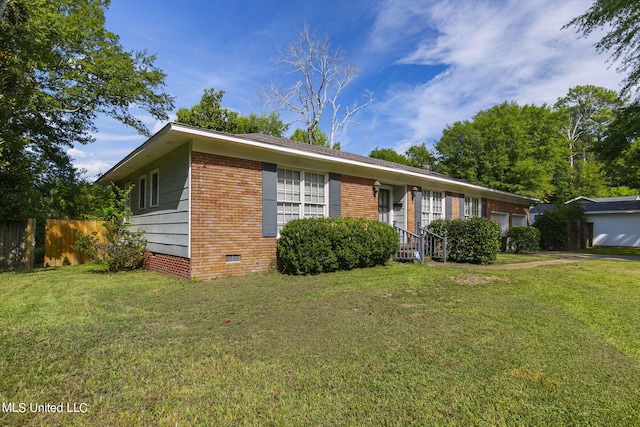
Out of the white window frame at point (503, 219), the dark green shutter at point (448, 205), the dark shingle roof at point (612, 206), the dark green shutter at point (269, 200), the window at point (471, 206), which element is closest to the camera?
the dark green shutter at point (269, 200)

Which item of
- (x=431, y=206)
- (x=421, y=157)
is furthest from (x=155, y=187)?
(x=421, y=157)

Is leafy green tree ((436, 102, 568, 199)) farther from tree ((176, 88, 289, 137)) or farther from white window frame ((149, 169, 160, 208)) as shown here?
white window frame ((149, 169, 160, 208))

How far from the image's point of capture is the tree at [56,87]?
29.3ft

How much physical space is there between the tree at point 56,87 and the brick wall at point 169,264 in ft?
14.6

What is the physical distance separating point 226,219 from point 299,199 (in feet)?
7.00

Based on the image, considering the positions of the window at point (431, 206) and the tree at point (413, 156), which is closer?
the window at point (431, 206)

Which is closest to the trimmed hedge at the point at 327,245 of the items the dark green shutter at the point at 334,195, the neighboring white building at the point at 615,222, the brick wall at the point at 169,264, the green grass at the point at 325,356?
the dark green shutter at the point at 334,195

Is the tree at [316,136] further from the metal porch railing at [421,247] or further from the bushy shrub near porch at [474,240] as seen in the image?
the bushy shrub near porch at [474,240]

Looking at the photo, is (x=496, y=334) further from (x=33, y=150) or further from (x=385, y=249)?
(x=33, y=150)

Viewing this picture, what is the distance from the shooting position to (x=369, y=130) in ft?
88.8

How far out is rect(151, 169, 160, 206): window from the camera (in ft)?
28.8

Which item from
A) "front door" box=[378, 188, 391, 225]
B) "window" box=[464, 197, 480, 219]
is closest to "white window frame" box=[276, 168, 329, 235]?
"front door" box=[378, 188, 391, 225]

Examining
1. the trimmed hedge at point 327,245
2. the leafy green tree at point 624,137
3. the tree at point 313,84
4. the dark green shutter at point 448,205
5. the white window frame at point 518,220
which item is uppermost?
the tree at point 313,84

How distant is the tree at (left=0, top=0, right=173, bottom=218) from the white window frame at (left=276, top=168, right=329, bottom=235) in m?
7.04
